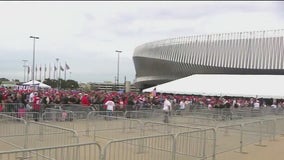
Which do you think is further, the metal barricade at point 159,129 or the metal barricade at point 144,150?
the metal barricade at point 159,129

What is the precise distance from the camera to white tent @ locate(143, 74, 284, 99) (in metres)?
44.1

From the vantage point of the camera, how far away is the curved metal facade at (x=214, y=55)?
229 ft

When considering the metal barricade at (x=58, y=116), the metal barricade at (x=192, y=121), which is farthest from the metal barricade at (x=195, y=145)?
the metal barricade at (x=192, y=121)

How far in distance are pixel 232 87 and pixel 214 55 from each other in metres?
30.9

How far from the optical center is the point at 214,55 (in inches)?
3066

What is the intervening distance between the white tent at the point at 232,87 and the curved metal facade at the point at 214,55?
17.7 m

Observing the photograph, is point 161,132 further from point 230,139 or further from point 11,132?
point 11,132

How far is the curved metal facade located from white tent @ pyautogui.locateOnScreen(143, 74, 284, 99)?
1769 centimetres

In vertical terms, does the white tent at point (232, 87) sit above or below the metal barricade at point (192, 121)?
above

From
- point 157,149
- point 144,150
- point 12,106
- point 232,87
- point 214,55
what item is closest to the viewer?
point 144,150

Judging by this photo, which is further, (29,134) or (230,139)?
(230,139)

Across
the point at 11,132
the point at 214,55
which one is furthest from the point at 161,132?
the point at 214,55

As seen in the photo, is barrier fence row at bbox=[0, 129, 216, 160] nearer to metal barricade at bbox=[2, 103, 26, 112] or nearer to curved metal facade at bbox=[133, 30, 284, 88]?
metal barricade at bbox=[2, 103, 26, 112]

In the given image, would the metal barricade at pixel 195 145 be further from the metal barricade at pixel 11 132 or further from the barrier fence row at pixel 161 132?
the metal barricade at pixel 11 132
